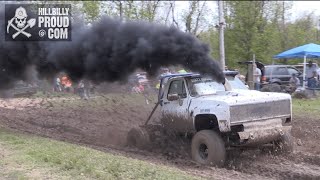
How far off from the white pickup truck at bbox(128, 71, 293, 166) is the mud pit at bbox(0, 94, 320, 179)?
0.41 metres

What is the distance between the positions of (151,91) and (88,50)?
4022 millimetres

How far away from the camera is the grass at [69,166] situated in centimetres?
711

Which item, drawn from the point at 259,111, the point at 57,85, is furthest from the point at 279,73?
the point at 259,111

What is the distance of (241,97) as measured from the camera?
9000mm

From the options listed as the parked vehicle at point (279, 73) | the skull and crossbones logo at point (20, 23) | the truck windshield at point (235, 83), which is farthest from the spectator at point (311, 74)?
the skull and crossbones logo at point (20, 23)

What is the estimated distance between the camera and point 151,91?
14.6m

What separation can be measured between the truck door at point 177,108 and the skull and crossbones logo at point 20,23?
165 inches

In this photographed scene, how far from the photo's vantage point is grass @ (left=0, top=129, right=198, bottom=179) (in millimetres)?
7113

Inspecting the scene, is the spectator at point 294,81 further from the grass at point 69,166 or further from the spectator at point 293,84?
the grass at point 69,166

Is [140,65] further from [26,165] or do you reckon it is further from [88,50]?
[26,165]

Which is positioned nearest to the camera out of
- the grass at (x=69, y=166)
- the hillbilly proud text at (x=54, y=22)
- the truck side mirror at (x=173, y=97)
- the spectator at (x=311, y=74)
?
the grass at (x=69, y=166)

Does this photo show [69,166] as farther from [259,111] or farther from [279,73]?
[279,73]

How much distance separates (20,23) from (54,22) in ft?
2.85

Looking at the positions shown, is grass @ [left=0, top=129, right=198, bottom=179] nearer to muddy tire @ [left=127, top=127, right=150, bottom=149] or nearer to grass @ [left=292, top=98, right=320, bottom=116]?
muddy tire @ [left=127, top=127, right=150, bottom=149]
